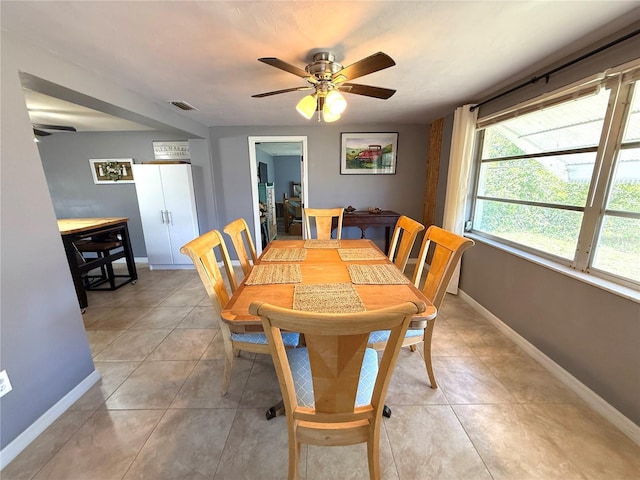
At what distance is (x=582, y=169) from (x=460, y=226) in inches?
43.6

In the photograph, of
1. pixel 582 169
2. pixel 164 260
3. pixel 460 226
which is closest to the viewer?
pixel 582 169

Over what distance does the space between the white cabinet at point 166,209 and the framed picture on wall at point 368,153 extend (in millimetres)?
2288

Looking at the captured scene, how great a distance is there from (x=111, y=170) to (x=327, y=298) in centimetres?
454

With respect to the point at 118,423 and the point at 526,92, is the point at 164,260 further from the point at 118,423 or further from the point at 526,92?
the point at 526,92

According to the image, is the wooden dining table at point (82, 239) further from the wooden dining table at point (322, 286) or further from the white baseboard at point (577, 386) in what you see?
the white baseboard at point (577, 386)

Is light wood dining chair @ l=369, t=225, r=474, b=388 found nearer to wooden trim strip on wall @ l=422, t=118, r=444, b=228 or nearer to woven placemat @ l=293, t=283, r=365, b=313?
woven placemat @ l=293, t=283, r=365, b=313

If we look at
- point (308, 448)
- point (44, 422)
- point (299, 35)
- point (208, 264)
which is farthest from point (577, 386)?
point (44, 422)

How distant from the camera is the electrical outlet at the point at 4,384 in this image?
1172 mm

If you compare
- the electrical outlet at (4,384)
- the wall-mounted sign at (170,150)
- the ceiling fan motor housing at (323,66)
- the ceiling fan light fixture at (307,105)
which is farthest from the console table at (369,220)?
the electrical outlet at (4,384)

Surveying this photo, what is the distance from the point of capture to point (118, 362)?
1843 mm

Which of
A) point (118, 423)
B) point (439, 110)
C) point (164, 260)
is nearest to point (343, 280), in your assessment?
point (118, 423)

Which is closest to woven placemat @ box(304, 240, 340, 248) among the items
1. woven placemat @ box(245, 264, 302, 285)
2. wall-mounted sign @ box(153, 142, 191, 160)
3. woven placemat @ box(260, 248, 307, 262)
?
woven placemat @ box(260, 248, 307, 262)

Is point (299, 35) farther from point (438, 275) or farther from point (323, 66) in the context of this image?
point (438, 275)

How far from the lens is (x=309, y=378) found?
43.4 inches
